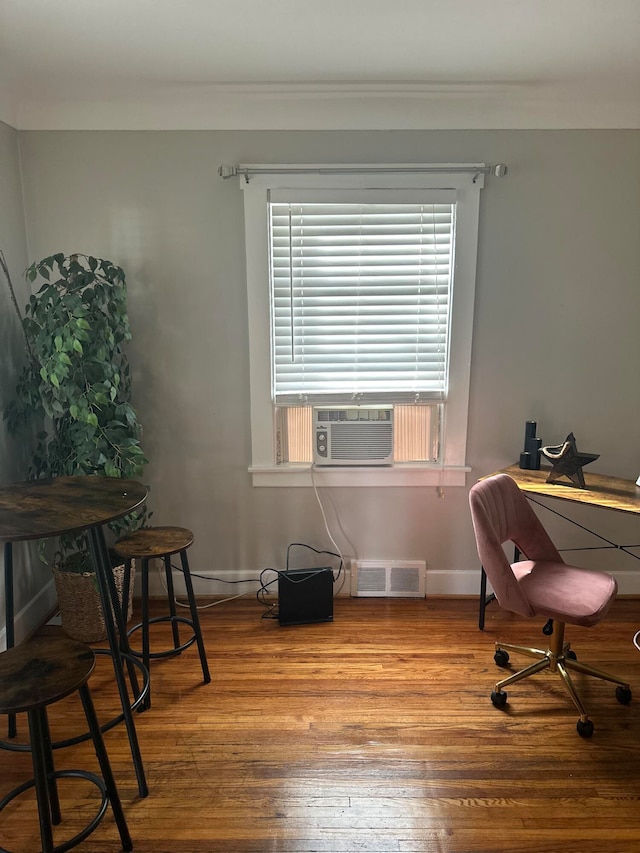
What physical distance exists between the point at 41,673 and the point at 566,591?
184 centimetres

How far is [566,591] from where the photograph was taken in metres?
2.21

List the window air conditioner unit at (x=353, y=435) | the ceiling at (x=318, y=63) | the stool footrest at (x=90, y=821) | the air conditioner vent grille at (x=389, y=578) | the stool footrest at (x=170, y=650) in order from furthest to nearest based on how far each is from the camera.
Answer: the air conditioner vent grille at (x=389, y=578) < the window air conditioner unit at (x=353, y=435) < the stool footrest at (x=170, y=650) < the ceiling at (x=318, y=63) < the stool footrest at (x=90, y=821)

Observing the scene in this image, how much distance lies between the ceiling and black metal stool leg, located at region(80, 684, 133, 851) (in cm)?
225

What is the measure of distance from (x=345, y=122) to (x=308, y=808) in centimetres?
284

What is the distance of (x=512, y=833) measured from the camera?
169cm

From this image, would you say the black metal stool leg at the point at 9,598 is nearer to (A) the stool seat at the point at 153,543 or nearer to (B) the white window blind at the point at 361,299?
(A) the stool seat at the point at 153,543

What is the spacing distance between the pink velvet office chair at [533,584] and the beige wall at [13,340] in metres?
2.11

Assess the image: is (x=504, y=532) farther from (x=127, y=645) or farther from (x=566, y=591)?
(x=127, y=645)

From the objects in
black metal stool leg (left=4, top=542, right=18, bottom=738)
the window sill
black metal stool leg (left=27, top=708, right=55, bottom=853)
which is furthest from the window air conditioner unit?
black metal stool leg (left=27, top=708, right=55, bottom=853)

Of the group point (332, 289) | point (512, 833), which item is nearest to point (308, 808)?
point (512, 833)

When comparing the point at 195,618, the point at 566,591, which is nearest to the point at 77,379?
A: the point at 195,618

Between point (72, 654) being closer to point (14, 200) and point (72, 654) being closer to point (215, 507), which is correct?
point (215, 507)

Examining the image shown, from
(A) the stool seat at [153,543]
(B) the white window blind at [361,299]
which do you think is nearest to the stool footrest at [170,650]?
(A) the stool seat at [153,543]

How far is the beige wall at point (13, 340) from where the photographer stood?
2.58 metres
